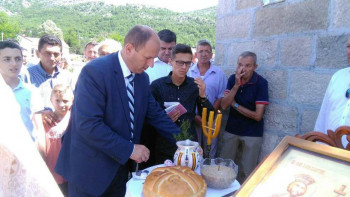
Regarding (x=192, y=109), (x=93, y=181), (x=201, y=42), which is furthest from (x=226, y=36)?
(x=93, y=181)

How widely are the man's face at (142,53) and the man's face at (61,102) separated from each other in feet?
3.22

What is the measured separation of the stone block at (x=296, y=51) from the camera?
101 inches

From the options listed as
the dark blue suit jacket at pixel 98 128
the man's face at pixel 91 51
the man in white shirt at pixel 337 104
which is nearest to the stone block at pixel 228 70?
the man in white shirt at pixel 337 104

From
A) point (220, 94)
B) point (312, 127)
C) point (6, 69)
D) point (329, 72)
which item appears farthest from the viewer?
point (220, 94)

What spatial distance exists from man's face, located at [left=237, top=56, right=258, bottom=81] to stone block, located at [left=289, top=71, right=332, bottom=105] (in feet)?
1.55

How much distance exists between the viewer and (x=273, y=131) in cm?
299

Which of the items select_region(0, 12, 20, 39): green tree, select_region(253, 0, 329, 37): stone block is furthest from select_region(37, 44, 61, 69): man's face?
select_region(0, 12, 20, 39): green tree

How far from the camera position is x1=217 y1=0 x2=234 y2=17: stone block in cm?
351

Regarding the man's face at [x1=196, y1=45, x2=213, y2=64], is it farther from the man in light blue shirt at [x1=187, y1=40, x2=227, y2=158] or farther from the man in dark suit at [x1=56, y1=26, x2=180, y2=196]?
the man in dark suit at [x1=56, y1=26, x2=180, y2=196]

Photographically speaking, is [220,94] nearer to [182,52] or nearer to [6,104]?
[182,52]

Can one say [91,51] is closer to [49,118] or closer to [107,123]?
[49,118]

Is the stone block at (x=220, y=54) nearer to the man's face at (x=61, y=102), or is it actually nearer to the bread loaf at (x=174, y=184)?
the man's face at (x=61, y=102)

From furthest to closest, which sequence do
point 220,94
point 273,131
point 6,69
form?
point 220,94
point 273,131
point 6,69

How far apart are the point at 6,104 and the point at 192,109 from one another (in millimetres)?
2200
